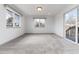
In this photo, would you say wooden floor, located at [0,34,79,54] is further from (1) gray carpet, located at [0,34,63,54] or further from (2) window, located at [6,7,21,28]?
(2) window, located at [6,7,21,28]

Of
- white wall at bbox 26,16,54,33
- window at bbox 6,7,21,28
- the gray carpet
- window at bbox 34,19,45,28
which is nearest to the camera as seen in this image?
the gray carpet

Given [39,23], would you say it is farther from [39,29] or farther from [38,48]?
[38,48]

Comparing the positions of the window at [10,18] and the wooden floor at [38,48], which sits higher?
the window at [10,18]

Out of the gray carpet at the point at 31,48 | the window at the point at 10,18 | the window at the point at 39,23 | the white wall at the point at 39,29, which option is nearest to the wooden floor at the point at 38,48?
the gray carpet at the point at 31,48

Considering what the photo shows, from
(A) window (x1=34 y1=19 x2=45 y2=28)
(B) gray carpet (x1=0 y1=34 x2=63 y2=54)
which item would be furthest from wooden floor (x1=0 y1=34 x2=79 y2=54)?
(A) window (x1=34 y1=19 x2=45 y2=28)

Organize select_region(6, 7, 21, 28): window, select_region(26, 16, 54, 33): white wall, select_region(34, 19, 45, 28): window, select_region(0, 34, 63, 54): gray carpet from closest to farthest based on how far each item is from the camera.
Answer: select_region(0, 34, 63, 54): gray carpet < select_region(6, 7, 21, 28): window < select_region(26, 16, 54, 33): white wall < select_region(34, 19, 45, 28): window

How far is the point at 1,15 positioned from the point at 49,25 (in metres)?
8.50

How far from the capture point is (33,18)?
1264 cm

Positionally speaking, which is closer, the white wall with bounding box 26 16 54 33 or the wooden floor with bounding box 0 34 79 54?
the wooden floor with bounding box 0 34 79 54

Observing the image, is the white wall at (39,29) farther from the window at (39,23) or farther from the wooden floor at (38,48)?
the wooden floor at (38,48)
